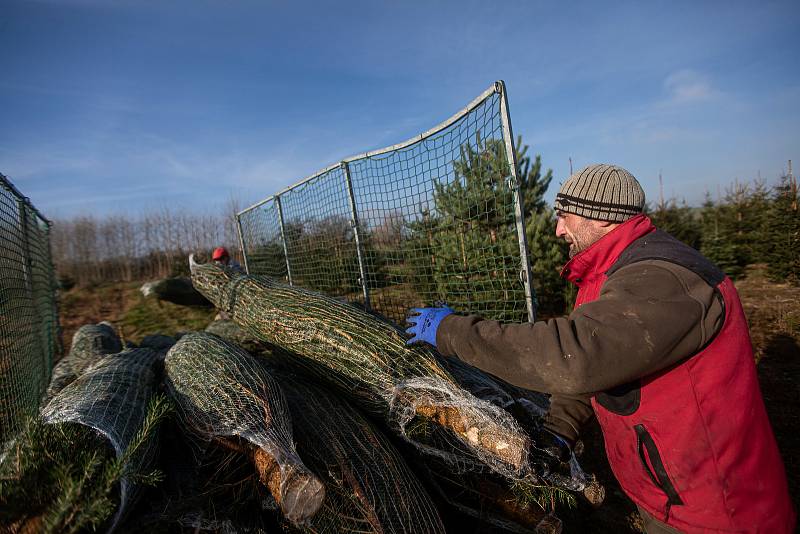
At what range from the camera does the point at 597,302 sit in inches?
51.5

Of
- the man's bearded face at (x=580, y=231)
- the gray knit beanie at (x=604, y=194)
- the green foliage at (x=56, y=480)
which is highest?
the gray knit beanie at (x=604, y=194)

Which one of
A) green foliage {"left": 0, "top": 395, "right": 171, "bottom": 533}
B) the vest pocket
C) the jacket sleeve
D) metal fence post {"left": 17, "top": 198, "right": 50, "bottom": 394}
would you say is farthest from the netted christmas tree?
metal fence post {"left": 17, "top": 198, "right": 50, "bottom": 394}

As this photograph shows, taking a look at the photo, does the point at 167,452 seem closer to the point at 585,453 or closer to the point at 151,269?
the point at 585,453

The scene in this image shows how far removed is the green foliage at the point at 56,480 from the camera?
1.21 m

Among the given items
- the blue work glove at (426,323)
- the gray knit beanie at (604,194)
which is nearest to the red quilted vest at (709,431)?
the gray knit beanie at (604,194)

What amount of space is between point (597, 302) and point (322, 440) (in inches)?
59.4

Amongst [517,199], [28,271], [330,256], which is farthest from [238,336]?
[517,199]

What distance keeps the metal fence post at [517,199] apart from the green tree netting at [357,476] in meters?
1.25

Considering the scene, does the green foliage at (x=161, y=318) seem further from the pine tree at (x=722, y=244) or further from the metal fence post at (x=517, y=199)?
the pine tree at (x=722, y=244)

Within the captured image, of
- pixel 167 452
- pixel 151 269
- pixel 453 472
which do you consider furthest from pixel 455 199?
pixel 151 269

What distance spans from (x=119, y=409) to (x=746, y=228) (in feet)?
48.3

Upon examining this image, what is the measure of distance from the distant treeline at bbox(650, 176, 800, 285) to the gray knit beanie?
9659mm

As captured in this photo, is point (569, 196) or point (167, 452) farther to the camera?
point (167, 452)

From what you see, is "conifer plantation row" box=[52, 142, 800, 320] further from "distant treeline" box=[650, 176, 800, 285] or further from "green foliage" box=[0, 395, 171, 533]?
"green foliage" box=[0, 395, 171, 533]
